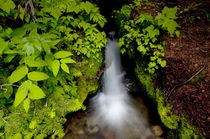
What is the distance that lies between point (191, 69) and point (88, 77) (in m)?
2.90

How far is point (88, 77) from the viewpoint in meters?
3.59

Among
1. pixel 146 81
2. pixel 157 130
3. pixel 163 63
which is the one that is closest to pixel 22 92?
pixel 163 63

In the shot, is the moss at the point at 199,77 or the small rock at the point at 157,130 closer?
the moss at the point at 199,77

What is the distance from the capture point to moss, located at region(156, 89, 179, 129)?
2.74 metres

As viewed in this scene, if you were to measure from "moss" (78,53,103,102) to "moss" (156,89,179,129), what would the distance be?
2046 mm

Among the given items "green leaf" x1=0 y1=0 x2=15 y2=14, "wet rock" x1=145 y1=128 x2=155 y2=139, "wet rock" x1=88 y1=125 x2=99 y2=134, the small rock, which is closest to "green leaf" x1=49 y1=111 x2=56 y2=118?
"wet rock" x1=88 y1=125 x2=99 y2=134

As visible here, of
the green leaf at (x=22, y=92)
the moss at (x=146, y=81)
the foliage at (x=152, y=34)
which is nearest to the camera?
the green leaf at (x=22, y=92)

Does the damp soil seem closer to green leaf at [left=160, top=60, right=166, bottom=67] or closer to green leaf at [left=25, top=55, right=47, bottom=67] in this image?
green leaf at [left=160, top=60, right=166, bottom=67]

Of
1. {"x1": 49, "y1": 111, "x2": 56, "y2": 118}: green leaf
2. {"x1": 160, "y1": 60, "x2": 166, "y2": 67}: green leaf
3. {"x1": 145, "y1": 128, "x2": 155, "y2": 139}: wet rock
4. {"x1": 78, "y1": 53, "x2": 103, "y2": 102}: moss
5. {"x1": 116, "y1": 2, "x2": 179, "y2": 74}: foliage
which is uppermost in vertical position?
{"x1": 116, "y1": 2, "x2": 179, "y2": 74}: foliage

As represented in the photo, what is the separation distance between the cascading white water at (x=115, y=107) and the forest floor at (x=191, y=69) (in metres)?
1.24

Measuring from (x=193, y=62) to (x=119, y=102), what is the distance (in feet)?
8.67

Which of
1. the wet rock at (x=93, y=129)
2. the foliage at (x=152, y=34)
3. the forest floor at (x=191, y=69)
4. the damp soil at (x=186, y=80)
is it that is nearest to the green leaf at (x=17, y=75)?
the damp soil at (x=186, y=80)

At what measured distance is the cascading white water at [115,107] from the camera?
3281 millimetres

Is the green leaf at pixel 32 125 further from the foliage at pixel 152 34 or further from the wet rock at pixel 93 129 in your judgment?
the foliage at pixel 152 34
